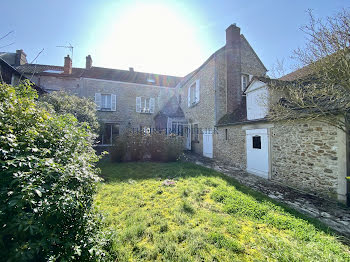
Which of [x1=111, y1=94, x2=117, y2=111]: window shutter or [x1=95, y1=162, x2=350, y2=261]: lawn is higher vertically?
[x1=111, y1=94, x2=117, y2=111]: window shutter

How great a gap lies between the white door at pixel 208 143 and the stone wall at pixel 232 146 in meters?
0.51

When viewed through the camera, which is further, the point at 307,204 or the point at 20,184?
the point at 307,204

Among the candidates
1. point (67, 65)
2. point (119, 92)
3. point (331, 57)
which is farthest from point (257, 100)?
point (67, 65)

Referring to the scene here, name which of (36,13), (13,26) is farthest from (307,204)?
(36,13)

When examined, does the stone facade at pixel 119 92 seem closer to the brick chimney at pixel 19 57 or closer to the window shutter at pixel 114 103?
the window shutter at pixel 114 103

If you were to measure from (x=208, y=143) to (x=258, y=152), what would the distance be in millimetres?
4608

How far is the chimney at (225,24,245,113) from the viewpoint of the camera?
1016 cm

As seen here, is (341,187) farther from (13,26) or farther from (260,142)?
(13,26)

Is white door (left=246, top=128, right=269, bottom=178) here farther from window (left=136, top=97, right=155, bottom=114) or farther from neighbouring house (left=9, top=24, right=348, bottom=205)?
window (left=136, top=97, right=155, bottom=114)

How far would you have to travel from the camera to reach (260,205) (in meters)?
3.76

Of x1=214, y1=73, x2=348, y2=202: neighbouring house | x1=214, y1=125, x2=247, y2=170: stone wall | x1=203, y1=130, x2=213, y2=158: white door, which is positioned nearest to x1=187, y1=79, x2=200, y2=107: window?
x1=203, y1=130, x2=213, y2=158: white door

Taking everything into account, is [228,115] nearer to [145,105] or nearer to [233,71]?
[233,71]

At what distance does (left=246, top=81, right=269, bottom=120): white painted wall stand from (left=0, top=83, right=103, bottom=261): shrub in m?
7.11

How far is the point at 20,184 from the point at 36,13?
556cm
